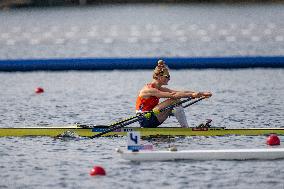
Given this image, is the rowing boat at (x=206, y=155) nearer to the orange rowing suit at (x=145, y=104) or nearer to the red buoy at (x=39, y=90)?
the orange rowing suit at (x=145, y=104)

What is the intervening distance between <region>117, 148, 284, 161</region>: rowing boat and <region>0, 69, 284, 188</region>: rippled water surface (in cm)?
15

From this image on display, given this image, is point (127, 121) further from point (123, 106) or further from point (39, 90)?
point (39, 90)

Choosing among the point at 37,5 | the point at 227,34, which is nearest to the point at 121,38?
the point at 227,34

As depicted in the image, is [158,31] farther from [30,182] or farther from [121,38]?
[30,182]

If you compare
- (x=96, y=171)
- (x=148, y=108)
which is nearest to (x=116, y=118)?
(x=148, y=108)

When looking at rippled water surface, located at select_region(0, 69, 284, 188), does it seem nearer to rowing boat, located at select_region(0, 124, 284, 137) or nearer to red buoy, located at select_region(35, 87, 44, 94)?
rowing boat, located at select_region(0, 124, 284, 137)

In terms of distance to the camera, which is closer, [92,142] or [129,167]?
[129,167]

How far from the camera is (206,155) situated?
22531 millimetres

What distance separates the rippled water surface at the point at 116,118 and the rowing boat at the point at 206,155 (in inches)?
5.8

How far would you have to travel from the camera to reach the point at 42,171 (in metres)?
22.0

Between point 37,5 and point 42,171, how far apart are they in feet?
416

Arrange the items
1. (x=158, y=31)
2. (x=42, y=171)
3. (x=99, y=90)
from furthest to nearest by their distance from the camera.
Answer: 1. (x=158, y=31)
2. (x=99, y=90)
3. (x=42, y=171)

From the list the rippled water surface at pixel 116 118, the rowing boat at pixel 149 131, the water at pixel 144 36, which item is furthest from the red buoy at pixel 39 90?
the water at pixel 144 36

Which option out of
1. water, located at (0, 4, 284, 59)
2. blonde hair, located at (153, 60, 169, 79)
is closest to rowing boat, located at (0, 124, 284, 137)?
blonde hair, located at (153, 60, 169, 79)
